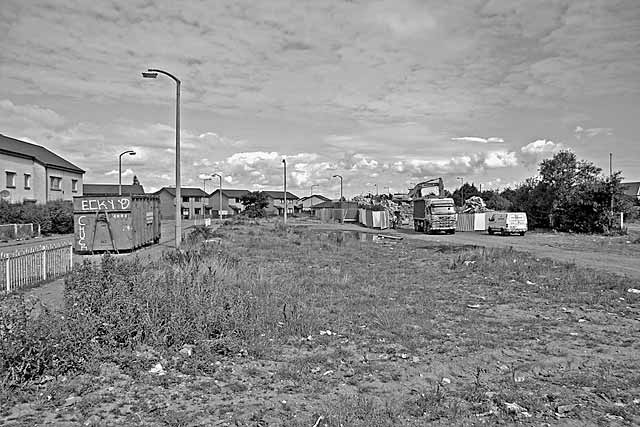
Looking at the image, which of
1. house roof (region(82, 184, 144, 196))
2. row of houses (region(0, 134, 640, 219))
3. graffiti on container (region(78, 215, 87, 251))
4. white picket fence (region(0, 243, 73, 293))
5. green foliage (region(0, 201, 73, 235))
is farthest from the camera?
house roof (region(82, 184, 144, 196))

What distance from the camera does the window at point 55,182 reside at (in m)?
50.7

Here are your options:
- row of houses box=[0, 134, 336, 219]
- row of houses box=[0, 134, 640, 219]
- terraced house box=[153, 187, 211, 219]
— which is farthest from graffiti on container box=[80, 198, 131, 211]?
terraced house box=[153, 187, 211, 219]

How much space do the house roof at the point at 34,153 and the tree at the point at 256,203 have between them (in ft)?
92.3

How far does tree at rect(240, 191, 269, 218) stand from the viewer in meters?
80.4

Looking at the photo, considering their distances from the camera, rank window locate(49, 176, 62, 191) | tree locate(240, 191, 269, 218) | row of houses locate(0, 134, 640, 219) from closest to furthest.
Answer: row of houses locate(0, 134, 640, 219) < window locate(49, 176, 62, 191) < tree locate(240, 191, 269, 218)

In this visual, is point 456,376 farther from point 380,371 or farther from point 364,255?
point 364,255

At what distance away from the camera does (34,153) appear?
48.9 meters

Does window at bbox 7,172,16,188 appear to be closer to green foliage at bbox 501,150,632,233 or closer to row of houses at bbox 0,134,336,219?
row of houses at bbox 0,134,336,219

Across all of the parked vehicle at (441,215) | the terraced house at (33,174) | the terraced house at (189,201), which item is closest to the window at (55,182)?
the terraced house at (33,174)

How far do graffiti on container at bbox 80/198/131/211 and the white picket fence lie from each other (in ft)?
20.1

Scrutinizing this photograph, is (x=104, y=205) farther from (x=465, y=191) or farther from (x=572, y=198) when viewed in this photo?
(x=465, y=191)

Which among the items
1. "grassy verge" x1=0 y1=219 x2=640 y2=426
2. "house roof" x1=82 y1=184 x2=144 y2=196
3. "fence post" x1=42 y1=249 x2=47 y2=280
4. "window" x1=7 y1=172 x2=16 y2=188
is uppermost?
"house roof" x1=82 y1=184 x2=144 y2=196

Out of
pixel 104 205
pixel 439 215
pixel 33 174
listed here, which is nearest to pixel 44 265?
pixel 104 205

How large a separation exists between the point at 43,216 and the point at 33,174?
1387 cm
